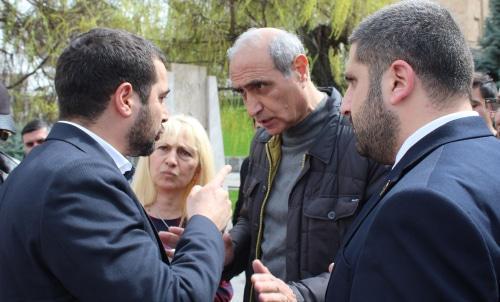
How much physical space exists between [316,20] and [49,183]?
748cm

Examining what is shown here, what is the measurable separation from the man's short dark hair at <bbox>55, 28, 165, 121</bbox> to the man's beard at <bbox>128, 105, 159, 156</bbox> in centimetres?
11

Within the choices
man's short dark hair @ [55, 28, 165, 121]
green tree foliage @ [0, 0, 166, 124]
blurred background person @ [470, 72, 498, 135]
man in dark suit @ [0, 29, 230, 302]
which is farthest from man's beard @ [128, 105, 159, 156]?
green tree foliage @ [0, 0, 166, 124]

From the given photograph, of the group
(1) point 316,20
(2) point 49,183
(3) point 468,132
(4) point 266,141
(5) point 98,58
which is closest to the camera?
(3) point 468,132

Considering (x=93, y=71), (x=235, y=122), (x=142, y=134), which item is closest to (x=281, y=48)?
(x=142, y=134)

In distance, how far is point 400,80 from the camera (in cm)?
170

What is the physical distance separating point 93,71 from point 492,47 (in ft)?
30.8

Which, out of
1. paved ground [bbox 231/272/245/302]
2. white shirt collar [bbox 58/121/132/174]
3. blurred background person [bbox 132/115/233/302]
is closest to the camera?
white shirt collar [bbox 58/121/132/174]

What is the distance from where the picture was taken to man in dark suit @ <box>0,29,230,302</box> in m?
1.84

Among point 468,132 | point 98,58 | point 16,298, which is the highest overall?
point 98,58

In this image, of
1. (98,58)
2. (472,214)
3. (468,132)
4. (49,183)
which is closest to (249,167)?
(98,58)

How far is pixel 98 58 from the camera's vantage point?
214 cm

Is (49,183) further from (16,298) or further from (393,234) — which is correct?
(393,234)

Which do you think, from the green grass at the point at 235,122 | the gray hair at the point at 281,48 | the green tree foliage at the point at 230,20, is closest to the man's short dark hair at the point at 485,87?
the gray hair at the point at 281,48

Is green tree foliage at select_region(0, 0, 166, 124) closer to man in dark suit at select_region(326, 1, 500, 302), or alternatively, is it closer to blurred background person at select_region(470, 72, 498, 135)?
blurred background person at select_region(470, 72, 498, 135)
